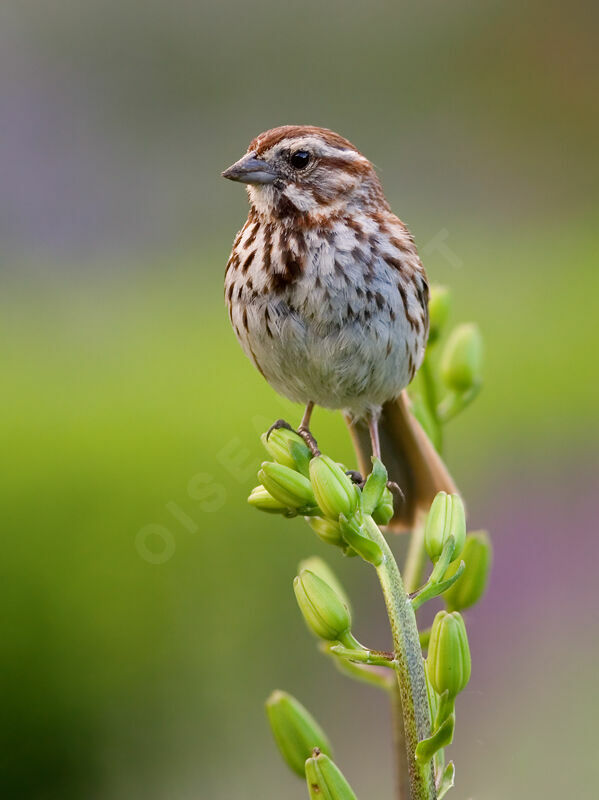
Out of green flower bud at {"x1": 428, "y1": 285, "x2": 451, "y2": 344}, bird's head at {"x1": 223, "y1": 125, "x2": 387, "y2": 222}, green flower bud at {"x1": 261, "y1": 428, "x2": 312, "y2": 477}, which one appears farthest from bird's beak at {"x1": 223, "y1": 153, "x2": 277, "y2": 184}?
green flower bud at {"x1": 261, "y1": 428, "x2": 312, "y2": 477}

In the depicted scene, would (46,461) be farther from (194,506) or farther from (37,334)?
(37,334)

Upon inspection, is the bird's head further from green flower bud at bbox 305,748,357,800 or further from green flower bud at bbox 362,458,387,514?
green flower bud at bbox 305,748,357,800

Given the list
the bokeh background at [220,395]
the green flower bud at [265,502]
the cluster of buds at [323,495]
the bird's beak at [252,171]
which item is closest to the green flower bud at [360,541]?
the cluster of buds at [323,495]

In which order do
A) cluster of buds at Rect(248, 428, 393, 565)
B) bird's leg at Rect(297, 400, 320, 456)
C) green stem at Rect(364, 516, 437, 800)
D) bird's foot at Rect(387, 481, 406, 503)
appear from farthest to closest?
bird's foot at Rect(387, 481, 406, 503), bird's leg at Rect(297, 400, 320, 456), cluster of buds at Rect(248, 428, 393, 565), green stem at Rect(364, 516, 437, 800)

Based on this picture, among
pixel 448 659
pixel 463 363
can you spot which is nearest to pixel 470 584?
pixel 448 659

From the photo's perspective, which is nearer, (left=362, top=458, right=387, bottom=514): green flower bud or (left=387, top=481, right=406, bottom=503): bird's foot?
(left=362, top=458, right=387, bottom=514): green flower bud

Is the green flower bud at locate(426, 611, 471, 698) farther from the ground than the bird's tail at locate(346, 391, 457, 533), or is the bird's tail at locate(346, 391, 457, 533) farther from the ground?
the bird's tail at locate(346, 391, 457, 533)

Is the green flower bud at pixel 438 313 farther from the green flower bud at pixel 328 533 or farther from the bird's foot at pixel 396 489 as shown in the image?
the green flower bud at pixel 328 533
